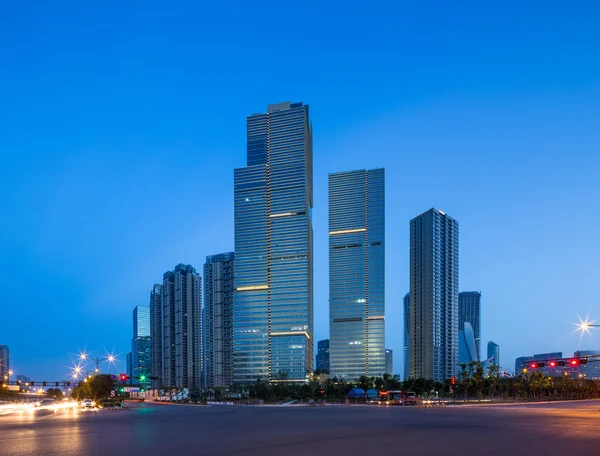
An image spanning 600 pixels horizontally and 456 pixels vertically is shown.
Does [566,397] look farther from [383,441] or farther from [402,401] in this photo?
[383,441]

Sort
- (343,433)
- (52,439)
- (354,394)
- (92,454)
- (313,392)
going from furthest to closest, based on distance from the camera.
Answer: (313,392), (354,394), (343,433), (52,439), (92,454)

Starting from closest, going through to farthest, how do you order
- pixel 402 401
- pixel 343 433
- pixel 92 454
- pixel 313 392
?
pixel 92 454 < pixel 343 433 < pixel 402 401 < pixel 313 392

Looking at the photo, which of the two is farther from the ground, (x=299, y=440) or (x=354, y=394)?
(x=299, y=440)

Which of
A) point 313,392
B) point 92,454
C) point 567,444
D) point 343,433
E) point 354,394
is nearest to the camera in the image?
point 92,454

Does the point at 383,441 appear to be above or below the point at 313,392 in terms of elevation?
above

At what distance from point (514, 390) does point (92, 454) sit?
349 feet

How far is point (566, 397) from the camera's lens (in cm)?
10988

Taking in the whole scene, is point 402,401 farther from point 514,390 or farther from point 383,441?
point 383,441

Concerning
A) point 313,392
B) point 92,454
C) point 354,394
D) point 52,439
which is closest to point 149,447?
point 92,454

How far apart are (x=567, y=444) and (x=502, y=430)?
8.38 m

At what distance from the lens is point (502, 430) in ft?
106

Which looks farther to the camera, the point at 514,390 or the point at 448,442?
the point at 514,390

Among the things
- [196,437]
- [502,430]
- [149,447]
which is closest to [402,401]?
[502,430]

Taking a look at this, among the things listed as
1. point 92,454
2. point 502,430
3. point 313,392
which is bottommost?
point 313,392
